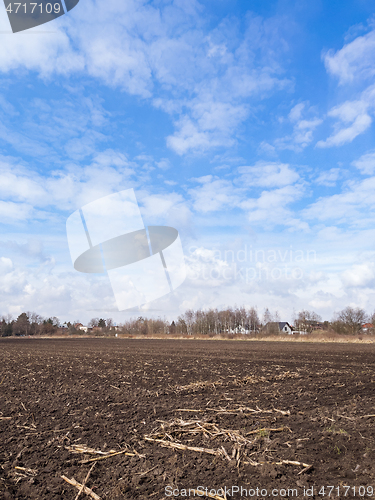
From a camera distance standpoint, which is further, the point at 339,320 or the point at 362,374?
the point at 339,320

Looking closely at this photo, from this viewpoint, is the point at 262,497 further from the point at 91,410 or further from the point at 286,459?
the point at 91,410

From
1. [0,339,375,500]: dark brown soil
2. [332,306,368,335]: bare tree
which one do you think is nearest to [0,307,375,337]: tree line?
[332,306,368,335]: bare tree

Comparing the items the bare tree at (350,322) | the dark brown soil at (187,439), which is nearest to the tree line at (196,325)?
the bare tree at (350,322)

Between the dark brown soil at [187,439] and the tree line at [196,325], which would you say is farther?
the tree line at [196,325]

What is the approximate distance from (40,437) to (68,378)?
801 centimetres

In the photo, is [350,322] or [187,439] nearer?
[187,439]

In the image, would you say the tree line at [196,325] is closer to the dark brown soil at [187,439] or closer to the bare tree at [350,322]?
the bare tree at [350,322]

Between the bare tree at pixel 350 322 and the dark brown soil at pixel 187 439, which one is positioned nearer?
the dark brown soil at pixel 187 439

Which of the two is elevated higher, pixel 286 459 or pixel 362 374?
pixel 286 459

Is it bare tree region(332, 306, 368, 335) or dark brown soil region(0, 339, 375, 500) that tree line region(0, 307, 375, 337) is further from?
dark brown soil region(0, 339, 375, 500)

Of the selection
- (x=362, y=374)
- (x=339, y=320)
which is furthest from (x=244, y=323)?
(x=362, y=374)

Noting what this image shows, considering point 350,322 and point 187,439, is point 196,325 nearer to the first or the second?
point 350,322

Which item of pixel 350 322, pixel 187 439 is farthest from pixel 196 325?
pixel 187 439

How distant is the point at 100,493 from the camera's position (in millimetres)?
4602
